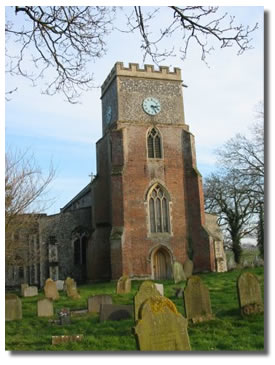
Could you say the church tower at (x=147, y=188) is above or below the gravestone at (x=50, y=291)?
above

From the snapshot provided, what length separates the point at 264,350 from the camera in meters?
5.33

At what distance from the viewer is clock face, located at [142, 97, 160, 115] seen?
21.7m

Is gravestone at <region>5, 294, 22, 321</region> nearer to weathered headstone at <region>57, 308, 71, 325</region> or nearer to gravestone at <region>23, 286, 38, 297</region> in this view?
weathered headstone at <region>57, 308, 71, 325</region>

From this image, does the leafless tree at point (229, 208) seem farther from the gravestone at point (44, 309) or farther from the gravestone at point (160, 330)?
the gravestone at point (160, 330)

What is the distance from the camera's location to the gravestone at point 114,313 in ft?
28.3

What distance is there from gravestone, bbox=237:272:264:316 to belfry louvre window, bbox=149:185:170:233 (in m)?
12.3

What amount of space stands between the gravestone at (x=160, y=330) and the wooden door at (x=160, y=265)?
1515 cm

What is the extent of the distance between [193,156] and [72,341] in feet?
52.0

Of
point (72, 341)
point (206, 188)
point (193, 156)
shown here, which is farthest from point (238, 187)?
point (72, 341)

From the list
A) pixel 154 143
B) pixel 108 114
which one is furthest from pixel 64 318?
pixel 108 114

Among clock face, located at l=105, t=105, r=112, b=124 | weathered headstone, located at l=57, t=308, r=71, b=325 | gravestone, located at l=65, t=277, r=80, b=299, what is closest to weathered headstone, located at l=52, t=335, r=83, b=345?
weathered headstone, located at l=57, t=308, r=71, b=325

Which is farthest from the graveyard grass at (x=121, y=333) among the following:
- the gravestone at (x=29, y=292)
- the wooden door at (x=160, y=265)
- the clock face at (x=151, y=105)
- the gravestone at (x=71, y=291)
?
the clock face at (x=151, y=105)

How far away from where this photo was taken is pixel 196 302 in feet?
25.8

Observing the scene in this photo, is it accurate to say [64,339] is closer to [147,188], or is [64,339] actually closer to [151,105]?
[147,188]
